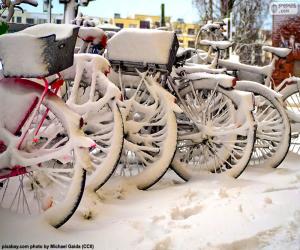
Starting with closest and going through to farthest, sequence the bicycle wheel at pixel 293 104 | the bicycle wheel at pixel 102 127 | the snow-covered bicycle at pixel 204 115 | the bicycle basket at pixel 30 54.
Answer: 1. the bicycle basket at pixel 30 54
2. the bicycle wheel at pixel 102 127
3. the snow-covered bicycle at pixel 204 115
4. the bicycle wheel at pixel 293 104

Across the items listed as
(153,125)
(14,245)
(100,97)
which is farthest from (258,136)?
(14,245)

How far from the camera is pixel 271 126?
484cm

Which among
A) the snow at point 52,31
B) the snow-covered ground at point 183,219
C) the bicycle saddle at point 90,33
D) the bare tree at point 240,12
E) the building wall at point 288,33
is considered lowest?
the snow-covered ground at point 183,219

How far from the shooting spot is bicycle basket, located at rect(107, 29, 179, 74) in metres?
3.69

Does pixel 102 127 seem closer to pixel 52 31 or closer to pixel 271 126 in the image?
pixel 52 31

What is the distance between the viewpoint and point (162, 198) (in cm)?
350

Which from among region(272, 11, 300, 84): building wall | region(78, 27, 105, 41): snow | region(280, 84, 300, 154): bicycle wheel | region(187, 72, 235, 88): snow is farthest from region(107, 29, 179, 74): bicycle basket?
region(272, 11, 300, 84): building wall

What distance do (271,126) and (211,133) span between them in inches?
43.7

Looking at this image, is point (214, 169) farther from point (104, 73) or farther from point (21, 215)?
point (21, 215)

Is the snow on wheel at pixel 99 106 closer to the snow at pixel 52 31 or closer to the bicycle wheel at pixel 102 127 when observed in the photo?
the bicycle wheel at pixel 102 127

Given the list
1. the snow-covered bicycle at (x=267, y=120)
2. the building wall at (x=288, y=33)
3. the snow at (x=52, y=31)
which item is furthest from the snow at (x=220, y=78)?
the building wall at (x=288, y=33)

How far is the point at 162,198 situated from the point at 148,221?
0.56 m

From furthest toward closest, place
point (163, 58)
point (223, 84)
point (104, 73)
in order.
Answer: point (223, 84) < point (163, 58) < point (104, 73)

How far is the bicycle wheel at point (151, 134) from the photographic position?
3668 millimetres
